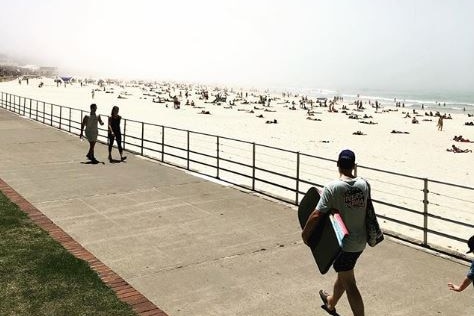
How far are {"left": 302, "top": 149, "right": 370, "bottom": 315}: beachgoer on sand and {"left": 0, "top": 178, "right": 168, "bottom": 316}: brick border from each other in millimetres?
1885

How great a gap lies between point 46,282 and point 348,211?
3.50 m

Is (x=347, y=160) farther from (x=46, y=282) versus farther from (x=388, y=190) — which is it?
(x=388, y=190)

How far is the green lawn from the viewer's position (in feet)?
16.2

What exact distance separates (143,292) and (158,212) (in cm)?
340

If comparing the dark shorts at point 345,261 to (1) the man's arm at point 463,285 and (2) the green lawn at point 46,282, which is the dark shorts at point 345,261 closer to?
(1) the man's arm at point 463,285

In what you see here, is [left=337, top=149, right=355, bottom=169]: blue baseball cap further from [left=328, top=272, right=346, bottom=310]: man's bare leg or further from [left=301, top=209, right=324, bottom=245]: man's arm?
[left=328, top=272, right=346, bottom=310]: man's bare leg

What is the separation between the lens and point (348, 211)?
4352 millimetres

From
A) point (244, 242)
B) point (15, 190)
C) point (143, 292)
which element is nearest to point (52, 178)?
point (15, 190)

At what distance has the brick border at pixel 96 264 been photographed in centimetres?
512

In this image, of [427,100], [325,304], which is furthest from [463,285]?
[427,100]

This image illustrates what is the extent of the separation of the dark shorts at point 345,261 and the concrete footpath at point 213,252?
2.66 ft

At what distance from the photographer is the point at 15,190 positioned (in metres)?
10.1

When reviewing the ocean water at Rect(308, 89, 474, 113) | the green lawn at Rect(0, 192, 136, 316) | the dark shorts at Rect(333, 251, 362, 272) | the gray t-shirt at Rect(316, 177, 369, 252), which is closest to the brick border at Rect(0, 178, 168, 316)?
the green lawn at Rect(0, 192, 136, 316)

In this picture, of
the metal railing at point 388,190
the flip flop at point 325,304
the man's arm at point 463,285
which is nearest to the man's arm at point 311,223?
the flip flop at point 325,304
